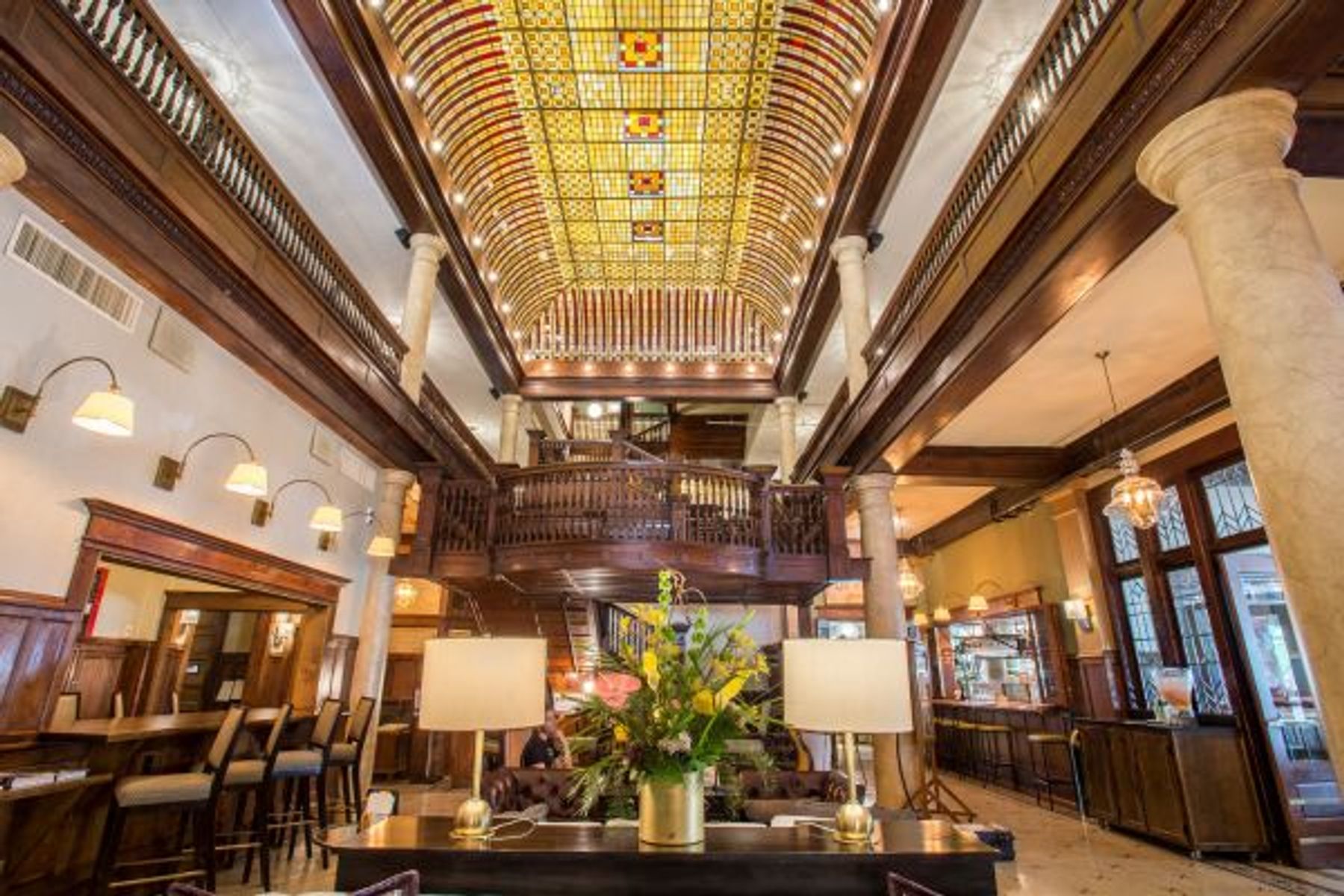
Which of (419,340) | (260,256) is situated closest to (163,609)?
(419,340)

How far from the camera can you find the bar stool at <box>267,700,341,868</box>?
16.6 ft

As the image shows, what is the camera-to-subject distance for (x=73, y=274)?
4.06 m

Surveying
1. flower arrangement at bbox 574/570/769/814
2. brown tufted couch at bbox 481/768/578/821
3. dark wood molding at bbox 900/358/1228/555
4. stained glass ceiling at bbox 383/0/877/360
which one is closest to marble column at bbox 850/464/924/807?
dark wood molding at bbox 900/358/1228/555

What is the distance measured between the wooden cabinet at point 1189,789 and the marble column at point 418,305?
7839mm

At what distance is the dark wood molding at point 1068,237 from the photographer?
2.62m

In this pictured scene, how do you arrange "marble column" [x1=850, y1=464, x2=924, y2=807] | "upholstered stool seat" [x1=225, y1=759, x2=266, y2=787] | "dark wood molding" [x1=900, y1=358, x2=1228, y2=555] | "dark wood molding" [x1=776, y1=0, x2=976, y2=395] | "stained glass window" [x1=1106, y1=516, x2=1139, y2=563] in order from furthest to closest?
"stained glass window" [x1=1106, y1=516, x2=1139, y2=563], "marble column" [x1=850, y1=464, x2=924, y2=807], "dark wood molding" [x1=900, y1=358, x2=1228, y2=555], "dark wood molding" [x1=776, y1=0, x2=976, y2=395], "upholstered stool seat" [x1=225, y1=759, x2=266, y2=787]

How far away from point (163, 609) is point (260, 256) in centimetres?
585

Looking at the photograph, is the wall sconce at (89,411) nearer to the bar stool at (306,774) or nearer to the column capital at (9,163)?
the column capital at (9,163)

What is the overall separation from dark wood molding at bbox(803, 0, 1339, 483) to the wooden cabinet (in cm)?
333

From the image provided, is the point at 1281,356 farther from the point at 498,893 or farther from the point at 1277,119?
the point at 498,893

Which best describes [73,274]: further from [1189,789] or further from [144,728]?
[1189,789]

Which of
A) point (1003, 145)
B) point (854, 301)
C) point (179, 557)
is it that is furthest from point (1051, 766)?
point (179, 557)

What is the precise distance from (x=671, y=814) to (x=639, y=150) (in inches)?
332

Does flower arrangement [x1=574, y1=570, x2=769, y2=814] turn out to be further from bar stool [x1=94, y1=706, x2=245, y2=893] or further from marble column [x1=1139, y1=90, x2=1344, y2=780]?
bar stool [x1=94, y1=706, x2=245, y2=893]
